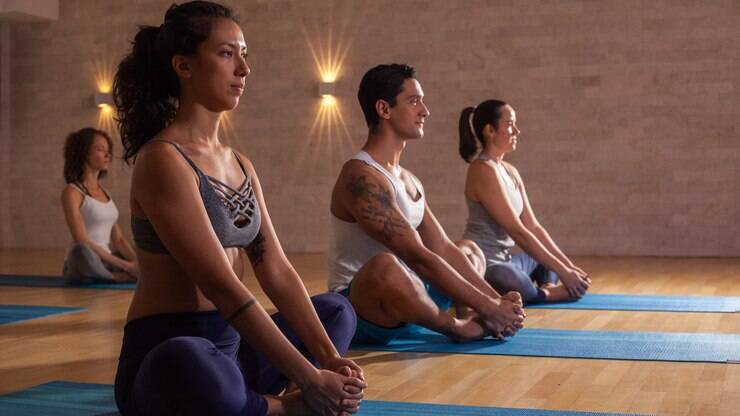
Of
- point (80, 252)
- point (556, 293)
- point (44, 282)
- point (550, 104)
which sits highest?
point (550, 104)

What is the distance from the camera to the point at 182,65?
6.86ft

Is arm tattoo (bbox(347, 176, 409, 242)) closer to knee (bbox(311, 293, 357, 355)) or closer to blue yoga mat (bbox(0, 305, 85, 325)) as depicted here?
knee (bbox(311, 293, 357, 355))

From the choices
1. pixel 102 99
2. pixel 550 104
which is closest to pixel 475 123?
pixel 550 104

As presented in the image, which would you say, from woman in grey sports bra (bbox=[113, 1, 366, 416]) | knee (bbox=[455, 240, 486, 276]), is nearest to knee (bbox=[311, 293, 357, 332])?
woman in grey sports bra (bbox=[113, 1, 366, 416])

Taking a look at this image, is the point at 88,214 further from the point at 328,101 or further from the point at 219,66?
the point at 219,66

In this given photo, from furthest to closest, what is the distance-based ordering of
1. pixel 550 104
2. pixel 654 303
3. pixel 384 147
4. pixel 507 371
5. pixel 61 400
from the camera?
1. pixel 550 104
2. pixel 654 303
3. pixel 384 147
4. pixel 507 371
5. pixel 61 400

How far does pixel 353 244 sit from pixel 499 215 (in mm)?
1371

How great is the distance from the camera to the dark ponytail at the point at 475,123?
4.90m

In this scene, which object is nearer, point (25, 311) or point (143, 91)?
point (143, 91)

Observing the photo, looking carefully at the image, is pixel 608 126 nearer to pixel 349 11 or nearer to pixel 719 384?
pixel 349 11

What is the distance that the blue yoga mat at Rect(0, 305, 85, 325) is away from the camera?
4450 millimetres

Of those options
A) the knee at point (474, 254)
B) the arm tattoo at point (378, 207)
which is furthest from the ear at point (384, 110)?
the knee at point (474, 254)

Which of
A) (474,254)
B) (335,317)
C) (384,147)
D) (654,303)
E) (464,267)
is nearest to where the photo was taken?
(335,317)

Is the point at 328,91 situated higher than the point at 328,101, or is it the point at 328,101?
the point at 328,91
